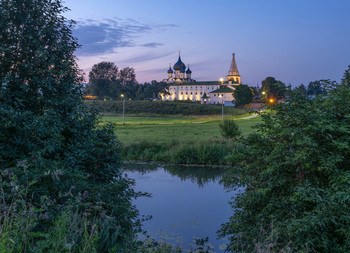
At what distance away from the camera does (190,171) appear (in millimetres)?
25344

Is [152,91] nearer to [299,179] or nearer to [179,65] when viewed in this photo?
[179,65]

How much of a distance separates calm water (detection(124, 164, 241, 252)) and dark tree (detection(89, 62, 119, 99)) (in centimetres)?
12210

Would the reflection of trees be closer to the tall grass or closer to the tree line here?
the tall grass

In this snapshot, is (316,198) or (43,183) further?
(316,198)

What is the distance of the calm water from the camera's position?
508 inches

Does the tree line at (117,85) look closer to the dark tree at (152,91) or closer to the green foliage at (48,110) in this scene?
the dark tree at (152,91)

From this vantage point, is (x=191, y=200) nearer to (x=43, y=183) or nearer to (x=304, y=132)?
(x=304, y=132)

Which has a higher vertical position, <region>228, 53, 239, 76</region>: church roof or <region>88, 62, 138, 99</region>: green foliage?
<region>228, 53, 239, 76</region>: church roof

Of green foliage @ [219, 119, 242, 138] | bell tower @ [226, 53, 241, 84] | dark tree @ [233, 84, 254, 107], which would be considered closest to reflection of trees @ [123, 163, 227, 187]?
green foliage @ [219, 119, 242, 138]

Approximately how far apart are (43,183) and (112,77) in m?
149

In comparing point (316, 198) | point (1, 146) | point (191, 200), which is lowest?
point (191, 200)

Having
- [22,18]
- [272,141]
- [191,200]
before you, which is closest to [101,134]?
[22,18]

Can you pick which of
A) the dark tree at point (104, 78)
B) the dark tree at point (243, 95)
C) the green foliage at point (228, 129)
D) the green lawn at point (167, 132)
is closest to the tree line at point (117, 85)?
the dark tree at point (104, 78)

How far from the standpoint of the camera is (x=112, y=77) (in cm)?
15188
